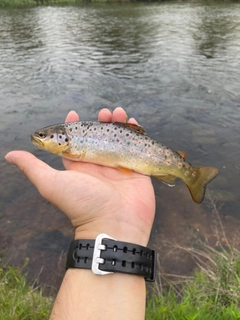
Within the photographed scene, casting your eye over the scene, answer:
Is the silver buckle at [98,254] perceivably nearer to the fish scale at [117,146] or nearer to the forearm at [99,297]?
the forearm at [99,297]

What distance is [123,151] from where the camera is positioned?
409 centimetres

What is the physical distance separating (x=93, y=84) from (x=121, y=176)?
1032 centimetres

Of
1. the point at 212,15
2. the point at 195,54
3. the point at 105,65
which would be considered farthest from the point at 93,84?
the point at 212,15

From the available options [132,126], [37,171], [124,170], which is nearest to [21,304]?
[37,171]

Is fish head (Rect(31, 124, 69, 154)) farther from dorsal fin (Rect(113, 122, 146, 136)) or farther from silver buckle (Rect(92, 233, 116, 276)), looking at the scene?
silver buckle (Rect(92, 233, 116, 276))

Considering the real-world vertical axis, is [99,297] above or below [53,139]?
below

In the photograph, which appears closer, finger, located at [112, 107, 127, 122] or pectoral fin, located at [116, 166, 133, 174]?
pectoral fin, located at [116, 166, 133, 174]

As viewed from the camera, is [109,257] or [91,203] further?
[91,203]

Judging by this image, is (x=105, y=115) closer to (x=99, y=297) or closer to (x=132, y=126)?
(x=132, y=126)

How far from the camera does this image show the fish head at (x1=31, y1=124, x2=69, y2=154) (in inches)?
163

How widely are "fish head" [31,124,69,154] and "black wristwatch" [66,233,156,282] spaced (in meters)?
1.73

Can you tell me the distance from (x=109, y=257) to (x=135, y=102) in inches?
377

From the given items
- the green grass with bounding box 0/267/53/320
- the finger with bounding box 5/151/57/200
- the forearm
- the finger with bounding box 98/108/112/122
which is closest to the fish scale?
the finger with bounding box 98/108/112/122

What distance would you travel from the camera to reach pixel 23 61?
16.7 metres
